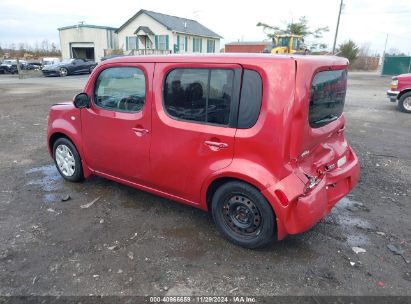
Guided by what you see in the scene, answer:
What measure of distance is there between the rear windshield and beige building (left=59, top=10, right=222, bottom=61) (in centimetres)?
3324

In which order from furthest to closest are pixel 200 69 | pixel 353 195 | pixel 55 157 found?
pixel 55 157, pixel 353 195, pixel 200 69

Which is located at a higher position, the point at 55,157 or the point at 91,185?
the point at 55,157

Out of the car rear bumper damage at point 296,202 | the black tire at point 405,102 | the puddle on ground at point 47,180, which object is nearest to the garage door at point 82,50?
the black tire at point 405,102

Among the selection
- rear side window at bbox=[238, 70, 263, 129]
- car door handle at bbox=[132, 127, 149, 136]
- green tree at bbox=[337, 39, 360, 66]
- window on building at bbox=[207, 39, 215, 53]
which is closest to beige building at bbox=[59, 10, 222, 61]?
window on building at bbox=[207, 39, 215, 53]

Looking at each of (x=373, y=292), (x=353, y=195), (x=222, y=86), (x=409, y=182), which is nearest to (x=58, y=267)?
(x=222, y=86)

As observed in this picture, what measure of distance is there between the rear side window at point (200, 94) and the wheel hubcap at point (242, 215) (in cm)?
75

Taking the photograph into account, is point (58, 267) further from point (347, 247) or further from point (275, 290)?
point (347, 247)

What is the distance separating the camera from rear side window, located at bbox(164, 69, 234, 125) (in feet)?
9.82

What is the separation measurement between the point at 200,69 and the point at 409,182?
12.3ft

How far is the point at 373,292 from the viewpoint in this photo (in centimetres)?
265

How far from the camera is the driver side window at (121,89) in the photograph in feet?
11.7

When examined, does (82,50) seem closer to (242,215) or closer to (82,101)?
(82,101)

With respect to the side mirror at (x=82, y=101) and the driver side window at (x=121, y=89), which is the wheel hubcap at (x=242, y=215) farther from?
the side mirror at (x=82, y=101)

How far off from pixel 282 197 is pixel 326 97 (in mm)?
1063
